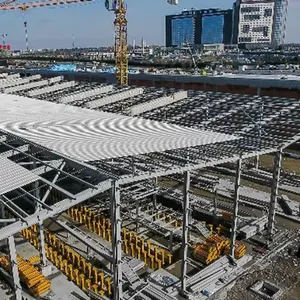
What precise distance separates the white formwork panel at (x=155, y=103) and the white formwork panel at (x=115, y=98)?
354 cm

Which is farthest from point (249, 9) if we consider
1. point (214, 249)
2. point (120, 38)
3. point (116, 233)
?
point (116, 233)

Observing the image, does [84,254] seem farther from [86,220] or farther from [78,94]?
[78,94]

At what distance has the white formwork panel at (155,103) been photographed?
20.9m

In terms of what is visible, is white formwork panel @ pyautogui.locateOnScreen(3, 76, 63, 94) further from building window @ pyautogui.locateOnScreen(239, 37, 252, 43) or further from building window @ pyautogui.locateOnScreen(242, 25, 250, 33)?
building window @ pyautogui.locateOnScreen(239, 37, 252, 43)

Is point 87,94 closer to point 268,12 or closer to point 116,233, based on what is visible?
point 116,233

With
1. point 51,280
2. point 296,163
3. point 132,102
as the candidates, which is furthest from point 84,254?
point 296,163

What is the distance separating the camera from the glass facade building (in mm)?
167250

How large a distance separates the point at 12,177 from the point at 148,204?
9921 millimetres

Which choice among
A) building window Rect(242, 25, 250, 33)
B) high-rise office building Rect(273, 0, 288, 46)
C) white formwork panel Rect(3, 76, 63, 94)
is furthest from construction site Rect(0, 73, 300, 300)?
high-rise office building Rect(273, 0, 288, 46)

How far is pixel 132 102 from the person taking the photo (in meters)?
23.7

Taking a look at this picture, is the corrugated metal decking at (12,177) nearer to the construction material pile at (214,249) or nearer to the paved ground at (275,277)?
the paved ground at (275,277)

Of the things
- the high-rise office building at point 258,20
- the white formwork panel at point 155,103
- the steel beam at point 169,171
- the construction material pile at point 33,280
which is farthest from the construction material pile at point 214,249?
the high-rise office building at point 258,20

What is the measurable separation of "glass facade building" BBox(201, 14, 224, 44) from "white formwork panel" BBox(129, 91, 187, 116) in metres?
156

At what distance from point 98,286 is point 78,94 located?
17.0 metres
